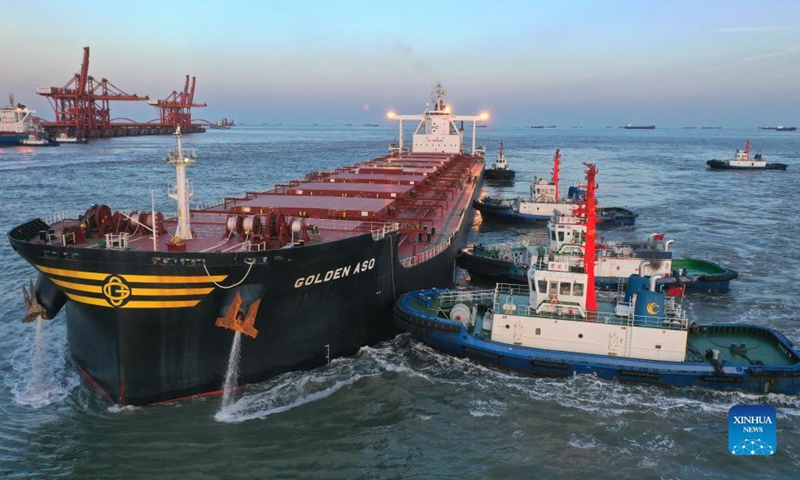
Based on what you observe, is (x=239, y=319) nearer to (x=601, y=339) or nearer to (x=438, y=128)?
(x=601, y=339)

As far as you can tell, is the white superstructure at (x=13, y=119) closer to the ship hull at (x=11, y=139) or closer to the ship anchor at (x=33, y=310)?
the ship hull at (x=11, y=139)

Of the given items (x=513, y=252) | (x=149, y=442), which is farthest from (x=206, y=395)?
(x=513, y=252)

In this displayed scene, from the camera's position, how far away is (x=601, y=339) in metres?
17.4

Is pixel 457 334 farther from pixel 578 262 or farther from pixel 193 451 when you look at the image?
pixel 193 451

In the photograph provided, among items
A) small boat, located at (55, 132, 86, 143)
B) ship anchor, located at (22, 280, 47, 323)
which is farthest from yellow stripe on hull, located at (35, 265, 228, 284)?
small boat, located at (55, 132, 86, 143)

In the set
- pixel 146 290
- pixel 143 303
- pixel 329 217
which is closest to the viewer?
pixel 146 290

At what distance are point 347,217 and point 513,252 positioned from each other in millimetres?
11041

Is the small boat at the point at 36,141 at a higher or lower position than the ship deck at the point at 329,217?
higher

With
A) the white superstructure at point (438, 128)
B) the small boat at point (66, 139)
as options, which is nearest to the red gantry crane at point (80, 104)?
the small boat at point (66, 139)

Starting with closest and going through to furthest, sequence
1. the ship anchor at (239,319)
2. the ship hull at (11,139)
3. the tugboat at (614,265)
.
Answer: the ship anchor at (239,319) → the tugboat at (614,265) → the ship hull at (11,139)

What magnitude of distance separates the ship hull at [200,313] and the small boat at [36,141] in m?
131

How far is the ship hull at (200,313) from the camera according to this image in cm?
1334

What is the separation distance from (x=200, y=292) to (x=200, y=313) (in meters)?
0.67

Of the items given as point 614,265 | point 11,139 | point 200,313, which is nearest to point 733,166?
point 614,265
